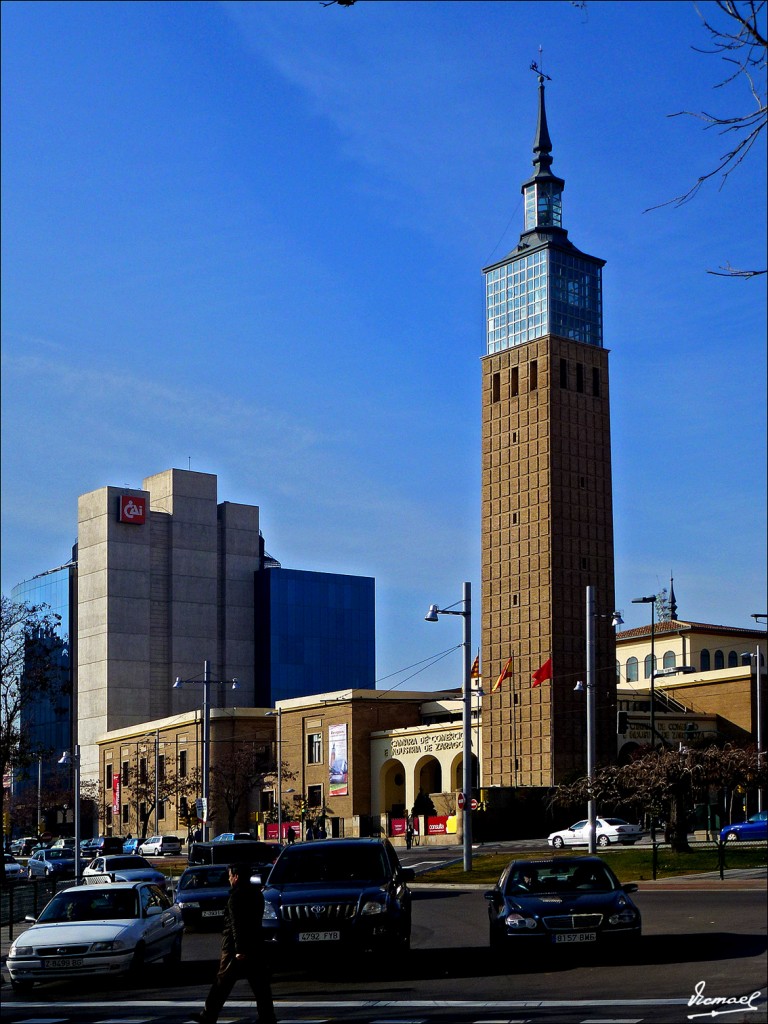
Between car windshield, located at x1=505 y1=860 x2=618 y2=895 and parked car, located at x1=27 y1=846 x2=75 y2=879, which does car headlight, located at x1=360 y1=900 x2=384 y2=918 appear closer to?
car windshield, located at x1=505 y1=860 x2=618 y2=895

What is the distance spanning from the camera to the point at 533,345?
92625mm

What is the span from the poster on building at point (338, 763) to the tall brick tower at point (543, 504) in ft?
29.0

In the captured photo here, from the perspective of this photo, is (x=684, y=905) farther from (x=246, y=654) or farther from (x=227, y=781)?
(x=246, y=654)

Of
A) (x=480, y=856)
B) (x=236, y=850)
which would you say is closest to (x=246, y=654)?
(x=480, y=856)

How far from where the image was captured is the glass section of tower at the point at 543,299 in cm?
9300

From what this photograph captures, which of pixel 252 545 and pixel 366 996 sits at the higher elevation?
pixel 252 545

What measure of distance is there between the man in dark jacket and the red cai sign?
4982 inches

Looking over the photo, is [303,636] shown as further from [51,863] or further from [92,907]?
[92,907]

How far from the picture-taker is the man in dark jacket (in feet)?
44.1

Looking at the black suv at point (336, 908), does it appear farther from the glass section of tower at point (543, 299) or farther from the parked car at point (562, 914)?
the glass section of tower at point (543, 299)

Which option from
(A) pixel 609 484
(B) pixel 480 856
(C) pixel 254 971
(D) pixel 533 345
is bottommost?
(B) pixel 480 856

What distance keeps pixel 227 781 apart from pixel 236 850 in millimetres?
63335

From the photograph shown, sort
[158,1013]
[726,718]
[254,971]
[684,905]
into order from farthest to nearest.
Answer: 1. [726,718]
2. [684,905]
3. [158,1013]
4. [254,971]

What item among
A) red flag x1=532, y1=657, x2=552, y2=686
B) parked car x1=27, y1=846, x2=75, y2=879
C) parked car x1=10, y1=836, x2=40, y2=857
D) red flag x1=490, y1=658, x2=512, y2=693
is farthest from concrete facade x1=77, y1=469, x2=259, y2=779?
parked car x1=27, y1=846, x2=75, y2=879
